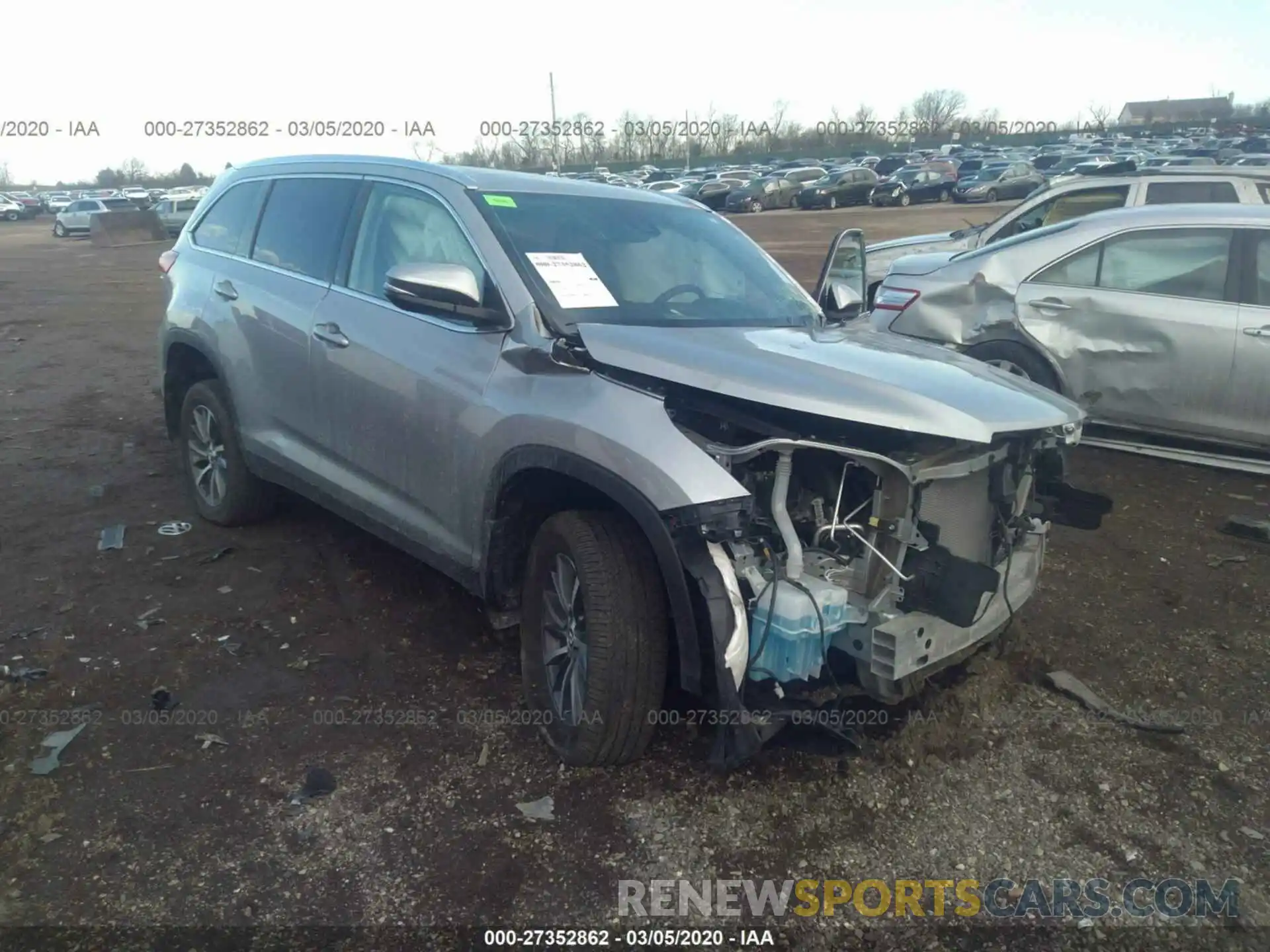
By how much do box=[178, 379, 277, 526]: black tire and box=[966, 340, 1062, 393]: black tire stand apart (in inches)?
174

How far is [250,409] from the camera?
4.66 metres

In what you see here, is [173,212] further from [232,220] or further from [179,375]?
[232,220]

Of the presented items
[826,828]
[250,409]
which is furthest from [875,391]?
[250,409]

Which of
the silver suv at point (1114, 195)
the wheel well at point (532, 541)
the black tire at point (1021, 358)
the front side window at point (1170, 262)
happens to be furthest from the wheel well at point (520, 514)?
the silver suv at point (1114, 195)

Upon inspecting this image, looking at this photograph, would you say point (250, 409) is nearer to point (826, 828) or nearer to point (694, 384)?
point (694, 384)

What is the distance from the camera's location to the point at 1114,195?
9.08m

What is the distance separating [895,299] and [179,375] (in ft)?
15.8

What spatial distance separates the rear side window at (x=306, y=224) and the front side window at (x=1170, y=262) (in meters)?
4.78

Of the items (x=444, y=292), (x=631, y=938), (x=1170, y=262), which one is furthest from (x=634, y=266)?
(x=1170, y=262)

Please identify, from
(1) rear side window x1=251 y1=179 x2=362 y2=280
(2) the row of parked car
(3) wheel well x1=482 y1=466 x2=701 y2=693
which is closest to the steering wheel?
(3) wheel well x1=482 y1=466 x2=701 y2=693

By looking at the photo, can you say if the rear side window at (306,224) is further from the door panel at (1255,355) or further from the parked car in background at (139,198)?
the parked car in background at (139,198)

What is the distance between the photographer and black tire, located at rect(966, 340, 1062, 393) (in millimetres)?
6270

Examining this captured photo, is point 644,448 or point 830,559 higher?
point 644,448

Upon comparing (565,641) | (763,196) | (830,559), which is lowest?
(565,641)
